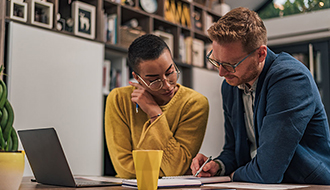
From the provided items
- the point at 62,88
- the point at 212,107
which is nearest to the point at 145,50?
the point at 62,88

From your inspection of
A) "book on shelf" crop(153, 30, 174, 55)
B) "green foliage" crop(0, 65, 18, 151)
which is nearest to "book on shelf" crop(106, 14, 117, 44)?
"book on shelf" crop(153, 30, 174, 55)

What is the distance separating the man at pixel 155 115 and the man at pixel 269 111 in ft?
0.62

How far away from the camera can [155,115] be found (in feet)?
5.27

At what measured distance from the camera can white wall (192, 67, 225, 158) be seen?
3.75 meters

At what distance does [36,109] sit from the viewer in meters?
2.41

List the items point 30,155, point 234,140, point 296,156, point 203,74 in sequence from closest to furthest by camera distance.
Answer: point 30,155
point 296,156
point 234,140
point 203,74

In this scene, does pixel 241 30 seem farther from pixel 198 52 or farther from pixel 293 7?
pixel 293 7

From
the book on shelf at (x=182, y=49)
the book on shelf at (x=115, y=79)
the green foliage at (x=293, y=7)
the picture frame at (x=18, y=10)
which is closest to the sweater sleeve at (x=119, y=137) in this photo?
the picture frame at (x=18, y=10)

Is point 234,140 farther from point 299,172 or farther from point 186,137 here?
point 299,172

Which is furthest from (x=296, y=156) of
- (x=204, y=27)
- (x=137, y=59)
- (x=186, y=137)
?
(x=204, y=27)

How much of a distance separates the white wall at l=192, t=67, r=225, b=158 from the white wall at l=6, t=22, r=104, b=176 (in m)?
1.26

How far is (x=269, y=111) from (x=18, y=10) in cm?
184

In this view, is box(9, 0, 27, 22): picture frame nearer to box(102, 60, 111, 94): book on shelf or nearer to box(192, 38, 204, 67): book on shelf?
box(102, 60, 111, 94): book on shelf

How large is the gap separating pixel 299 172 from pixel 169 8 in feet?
8.78
